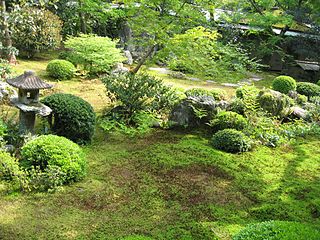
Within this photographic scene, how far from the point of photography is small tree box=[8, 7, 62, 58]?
14348 mm

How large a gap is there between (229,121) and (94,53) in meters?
6.51

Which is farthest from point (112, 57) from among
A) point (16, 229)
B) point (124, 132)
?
point (16, 229)

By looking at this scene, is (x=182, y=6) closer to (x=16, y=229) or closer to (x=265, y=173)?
(x=265, y=173)

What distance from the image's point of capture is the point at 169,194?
641cm

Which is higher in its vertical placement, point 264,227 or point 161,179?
point 264,227

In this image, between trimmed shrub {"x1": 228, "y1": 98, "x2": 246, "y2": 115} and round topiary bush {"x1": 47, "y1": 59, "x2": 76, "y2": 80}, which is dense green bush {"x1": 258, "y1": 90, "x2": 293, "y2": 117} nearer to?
trimmed shrub {"x1": 228, "y1": 98, "x2": 246, "y2": 115}

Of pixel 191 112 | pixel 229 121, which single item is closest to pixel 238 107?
pixel 229 121

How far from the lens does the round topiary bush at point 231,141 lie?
28.1 ft

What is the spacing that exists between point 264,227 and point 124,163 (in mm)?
3646

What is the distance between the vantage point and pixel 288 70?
19734mm

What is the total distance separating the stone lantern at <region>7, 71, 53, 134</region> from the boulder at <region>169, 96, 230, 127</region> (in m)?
3.61

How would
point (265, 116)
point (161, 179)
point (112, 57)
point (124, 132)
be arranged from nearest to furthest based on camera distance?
point (161, 179) → point (124, 132) → point (265, 116) → point (112, 57)

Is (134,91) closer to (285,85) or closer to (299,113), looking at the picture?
(299,113)

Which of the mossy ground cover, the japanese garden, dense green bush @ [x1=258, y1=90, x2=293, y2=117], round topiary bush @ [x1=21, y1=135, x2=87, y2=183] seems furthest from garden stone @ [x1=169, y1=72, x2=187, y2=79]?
round topiary bush @ [x1=21, y1=135, x2=87, y2=183]
